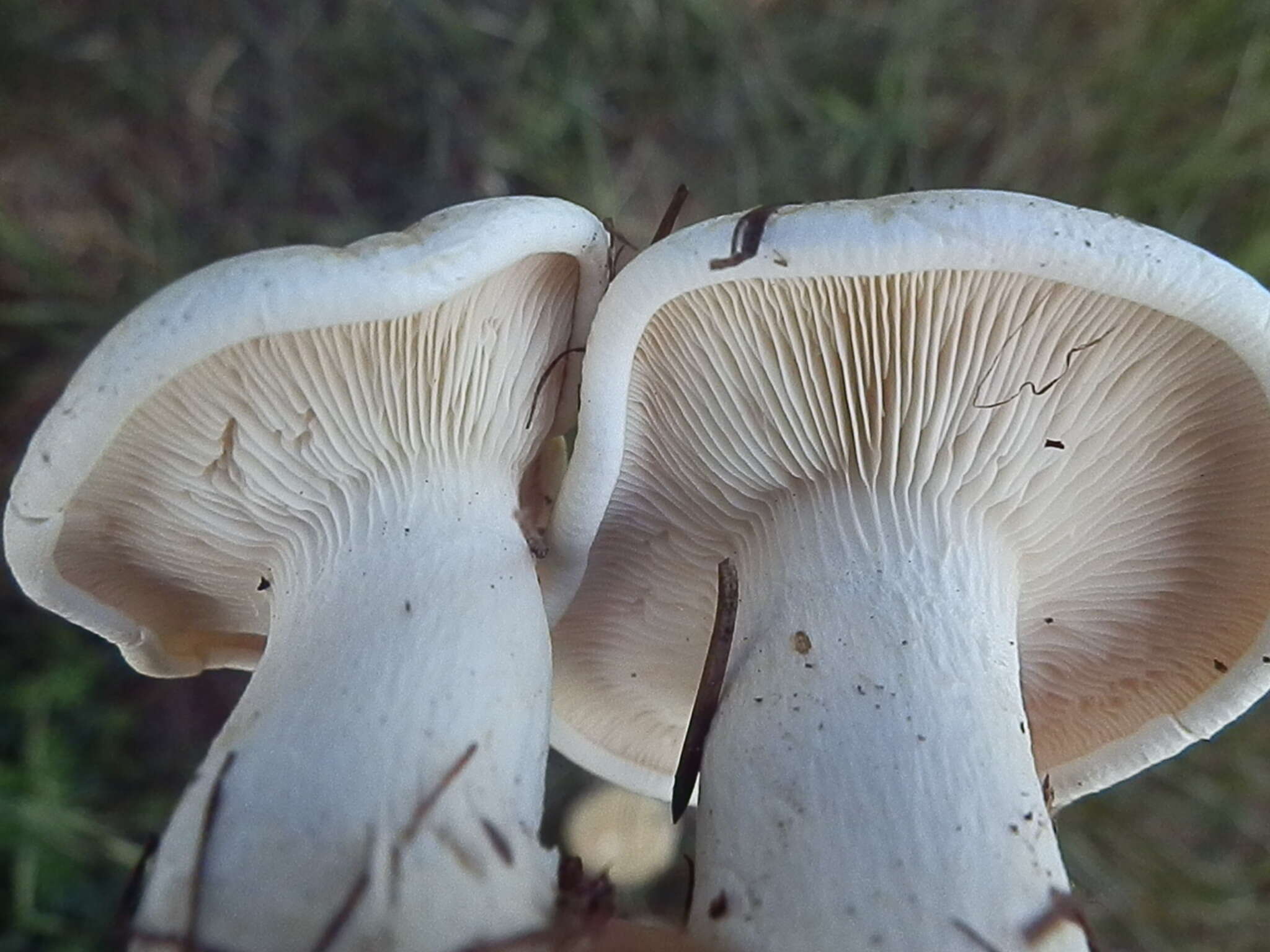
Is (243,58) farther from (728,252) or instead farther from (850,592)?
(850,592)

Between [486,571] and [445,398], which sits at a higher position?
[445,398]

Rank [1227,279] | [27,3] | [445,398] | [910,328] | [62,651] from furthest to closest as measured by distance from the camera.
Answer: [27,3] → [62,651] → [445,398] → [910,328] → [1227,279]

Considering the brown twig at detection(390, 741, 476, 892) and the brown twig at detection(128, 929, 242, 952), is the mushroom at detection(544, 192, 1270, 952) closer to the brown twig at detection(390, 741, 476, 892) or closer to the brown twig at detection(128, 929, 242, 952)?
the brown twig at detection(390, 741, 476, 892)

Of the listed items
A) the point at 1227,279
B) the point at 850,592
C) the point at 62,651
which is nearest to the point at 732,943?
the point at 850,592

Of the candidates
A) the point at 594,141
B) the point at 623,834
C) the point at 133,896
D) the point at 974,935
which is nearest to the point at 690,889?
the point at 974,935

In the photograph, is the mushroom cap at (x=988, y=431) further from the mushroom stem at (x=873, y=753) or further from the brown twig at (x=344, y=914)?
the brown twig at (x=344, y=914)

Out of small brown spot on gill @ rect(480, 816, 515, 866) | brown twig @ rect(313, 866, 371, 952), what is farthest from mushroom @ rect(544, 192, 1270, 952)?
brown twig @ rect(313, 866, 371, 952)

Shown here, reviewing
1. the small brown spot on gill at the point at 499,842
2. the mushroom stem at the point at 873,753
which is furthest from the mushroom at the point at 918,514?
the small brown spot on gill at the point at 499,842

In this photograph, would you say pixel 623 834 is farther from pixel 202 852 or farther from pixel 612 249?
pixel 612 249
